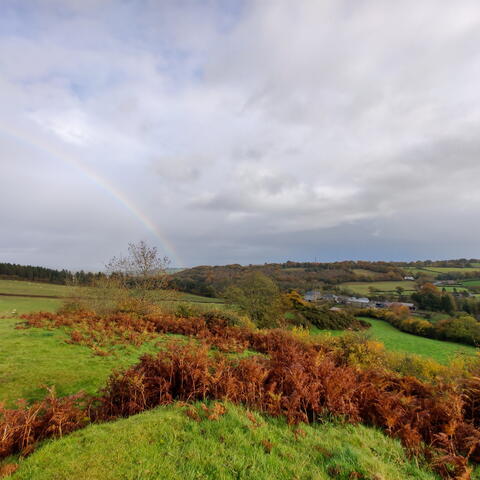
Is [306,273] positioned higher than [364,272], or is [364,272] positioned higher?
[306,273]

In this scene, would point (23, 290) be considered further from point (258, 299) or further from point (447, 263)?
point (447, 263)

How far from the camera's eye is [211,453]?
12.0 feet

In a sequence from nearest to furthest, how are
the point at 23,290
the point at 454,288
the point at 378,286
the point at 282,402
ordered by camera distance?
the point at 282,402 < the point at 23,290 < the point at 454,288 < the point at 378,286

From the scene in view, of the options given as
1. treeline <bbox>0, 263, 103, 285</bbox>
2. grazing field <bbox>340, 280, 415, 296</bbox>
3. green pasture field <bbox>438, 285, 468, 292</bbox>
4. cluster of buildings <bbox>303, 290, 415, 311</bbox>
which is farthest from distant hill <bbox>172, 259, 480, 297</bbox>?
treeline <bbox>0, 263, 103, 285</bbox>

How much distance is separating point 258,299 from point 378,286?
65.1 meters

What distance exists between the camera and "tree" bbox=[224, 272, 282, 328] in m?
38.2

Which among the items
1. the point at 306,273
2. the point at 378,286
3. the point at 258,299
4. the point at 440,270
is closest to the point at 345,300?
the point at 378,286

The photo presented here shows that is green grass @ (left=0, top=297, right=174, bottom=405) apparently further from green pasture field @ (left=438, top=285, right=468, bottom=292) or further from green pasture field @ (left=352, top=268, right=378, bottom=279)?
green pasture field @ (left=352, top=268, right=378, bottom=279)

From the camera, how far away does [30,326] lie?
1271 centimetres

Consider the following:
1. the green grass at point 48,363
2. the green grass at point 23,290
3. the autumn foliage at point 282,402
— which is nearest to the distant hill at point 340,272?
the green grass at point 23,290

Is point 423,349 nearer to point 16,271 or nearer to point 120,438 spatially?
point 120,438

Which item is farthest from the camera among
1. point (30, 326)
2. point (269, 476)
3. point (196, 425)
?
point (30, 326)

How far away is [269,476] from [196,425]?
1459 mm

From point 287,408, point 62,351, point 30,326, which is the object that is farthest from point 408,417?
point 30,326
